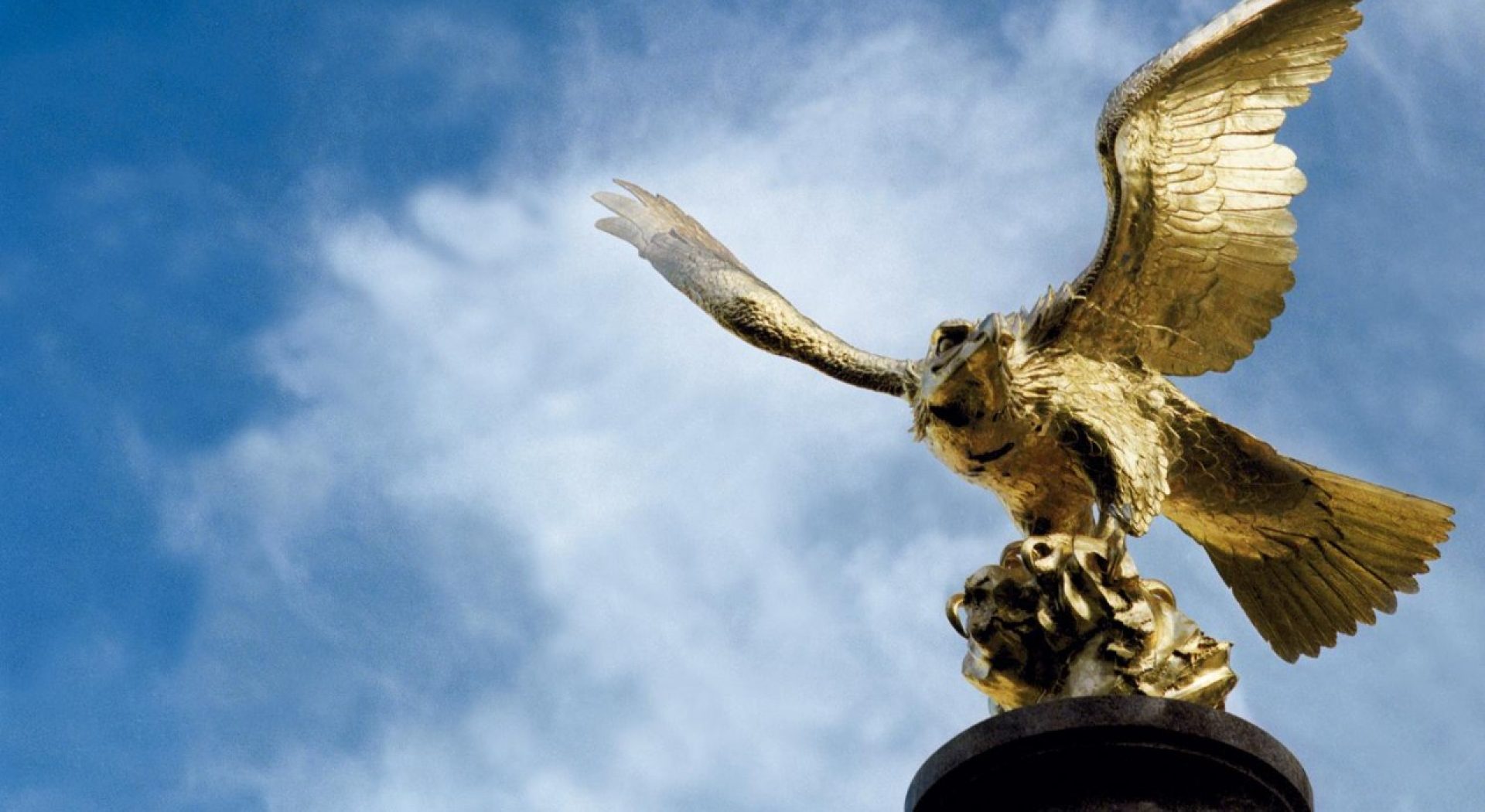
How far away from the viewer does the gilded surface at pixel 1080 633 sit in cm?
1066

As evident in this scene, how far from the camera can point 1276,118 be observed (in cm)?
1145

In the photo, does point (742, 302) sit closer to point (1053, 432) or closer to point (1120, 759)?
point (1053, 432)

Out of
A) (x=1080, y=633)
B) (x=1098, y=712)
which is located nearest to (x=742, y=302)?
(x=1080, y=633)

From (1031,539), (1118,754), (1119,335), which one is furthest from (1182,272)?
(1118,754)

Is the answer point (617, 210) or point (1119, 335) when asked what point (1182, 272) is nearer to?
point (1119, 335)

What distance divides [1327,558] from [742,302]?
3.41 m

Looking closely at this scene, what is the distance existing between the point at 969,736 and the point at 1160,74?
3486 mm

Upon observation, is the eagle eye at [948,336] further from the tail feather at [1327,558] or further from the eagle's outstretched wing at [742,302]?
the tail feather at [1327,558]

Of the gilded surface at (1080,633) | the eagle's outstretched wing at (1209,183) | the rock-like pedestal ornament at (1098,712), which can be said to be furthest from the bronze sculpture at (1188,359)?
the rock-like pedestal ornament at (1098,712)

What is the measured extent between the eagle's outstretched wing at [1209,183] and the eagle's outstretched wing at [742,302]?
1066mm

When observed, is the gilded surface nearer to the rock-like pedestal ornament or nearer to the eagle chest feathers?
the rock-like pedestal ornament

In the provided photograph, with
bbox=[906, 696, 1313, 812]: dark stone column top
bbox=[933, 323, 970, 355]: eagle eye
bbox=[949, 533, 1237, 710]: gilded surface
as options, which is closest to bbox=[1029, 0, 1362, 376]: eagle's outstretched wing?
bbox=[933, 323, 970, 355]: eagle eye

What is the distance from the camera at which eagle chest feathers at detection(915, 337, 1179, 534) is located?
1113cm

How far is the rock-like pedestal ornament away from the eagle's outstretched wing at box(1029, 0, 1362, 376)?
1.30 m
